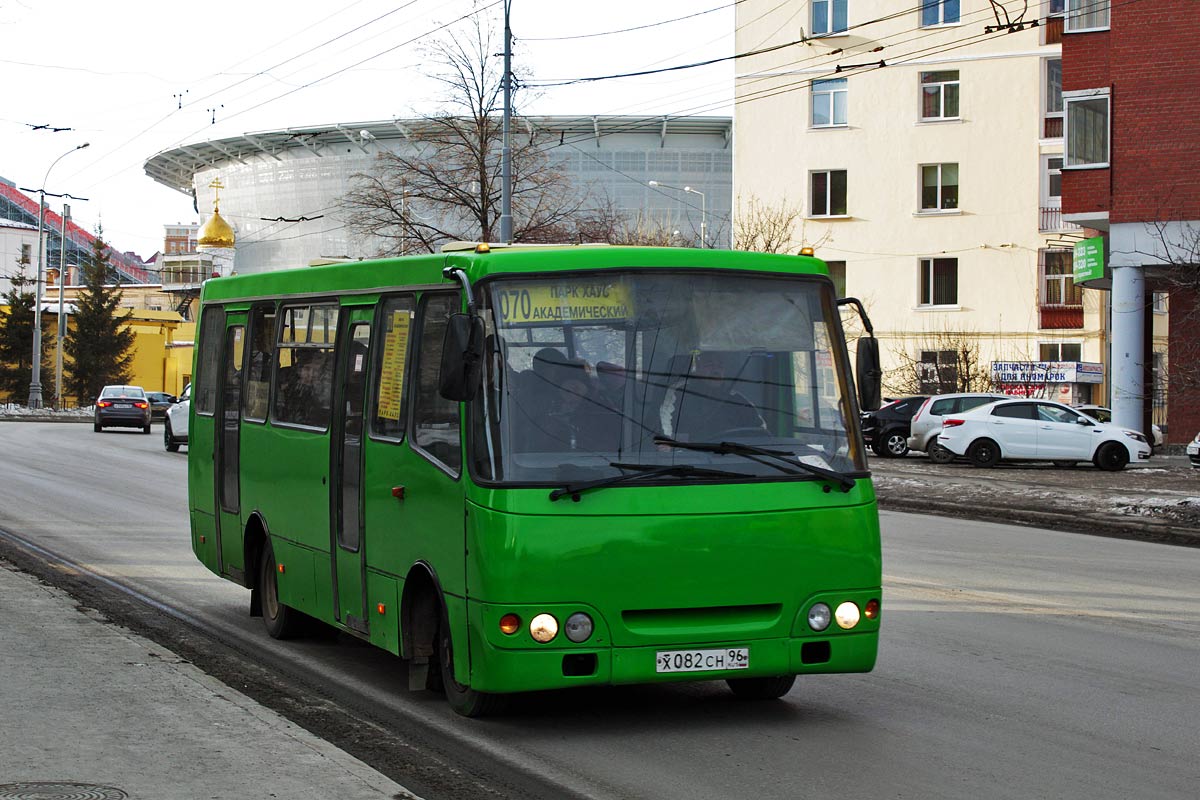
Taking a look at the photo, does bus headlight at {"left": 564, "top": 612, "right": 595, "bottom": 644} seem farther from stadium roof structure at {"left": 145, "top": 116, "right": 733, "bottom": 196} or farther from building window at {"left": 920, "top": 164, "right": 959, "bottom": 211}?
stadium roof structure at {"left": 145, "top": 116, "right": 733, "bottom": 196}

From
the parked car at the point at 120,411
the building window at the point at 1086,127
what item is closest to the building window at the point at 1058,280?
the building window at the point at 1086,127

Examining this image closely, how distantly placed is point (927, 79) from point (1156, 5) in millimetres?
21570

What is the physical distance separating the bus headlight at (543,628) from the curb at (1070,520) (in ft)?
43.2

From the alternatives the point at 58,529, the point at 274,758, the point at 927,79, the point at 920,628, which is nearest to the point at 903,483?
Result: the point at 58,529

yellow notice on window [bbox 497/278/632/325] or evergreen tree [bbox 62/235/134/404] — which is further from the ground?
evergreen tree [bbox 62/235/134/404]

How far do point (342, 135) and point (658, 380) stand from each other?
8512 centimetres

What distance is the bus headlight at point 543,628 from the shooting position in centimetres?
711

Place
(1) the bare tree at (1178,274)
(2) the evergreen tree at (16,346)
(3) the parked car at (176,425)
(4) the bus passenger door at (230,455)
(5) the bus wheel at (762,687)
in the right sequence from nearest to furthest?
(5) the bus wheel at (762,687), (4) the bus passenger door at (230,455), (1) the bare tree at (1178,274), (3) the parked car at (176,425), (2) the evergreen tree at (16,346)

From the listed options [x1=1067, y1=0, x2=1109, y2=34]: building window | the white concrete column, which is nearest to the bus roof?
the white concrete column

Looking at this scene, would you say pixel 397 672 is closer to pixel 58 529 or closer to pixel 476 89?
pixel 58 529

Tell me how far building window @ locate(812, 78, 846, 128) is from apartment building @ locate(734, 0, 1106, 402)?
0.05 metres

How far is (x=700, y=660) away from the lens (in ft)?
23.8

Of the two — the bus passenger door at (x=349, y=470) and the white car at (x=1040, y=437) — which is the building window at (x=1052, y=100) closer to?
the white car at (x=1040, y=437)

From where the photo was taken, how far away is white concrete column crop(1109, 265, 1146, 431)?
116ft
